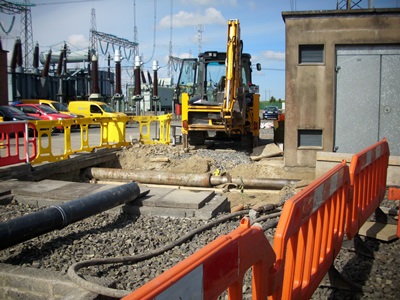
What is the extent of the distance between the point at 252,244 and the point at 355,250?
3434 mm

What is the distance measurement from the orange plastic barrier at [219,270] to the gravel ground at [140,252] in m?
1.58

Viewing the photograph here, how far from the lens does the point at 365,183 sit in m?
5.43

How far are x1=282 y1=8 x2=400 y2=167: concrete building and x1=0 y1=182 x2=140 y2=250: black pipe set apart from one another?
5562 mm

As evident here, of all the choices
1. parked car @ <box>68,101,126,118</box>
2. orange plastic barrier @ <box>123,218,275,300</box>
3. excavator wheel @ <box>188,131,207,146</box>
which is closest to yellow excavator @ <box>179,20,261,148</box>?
excavator wheel @ <box>188,131,207,146</box>

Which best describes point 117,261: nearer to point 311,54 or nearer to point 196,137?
point 311,54

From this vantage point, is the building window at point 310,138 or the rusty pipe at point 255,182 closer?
the rusty pipe at point 255,182

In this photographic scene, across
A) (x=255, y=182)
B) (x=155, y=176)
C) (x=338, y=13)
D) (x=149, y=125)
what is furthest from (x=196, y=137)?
(x=338, y=13)

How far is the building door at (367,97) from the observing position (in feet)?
32.5

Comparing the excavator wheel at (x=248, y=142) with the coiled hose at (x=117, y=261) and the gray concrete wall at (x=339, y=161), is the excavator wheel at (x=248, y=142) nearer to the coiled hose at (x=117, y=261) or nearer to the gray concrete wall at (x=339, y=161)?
the gray concrete wall at (x=339, y=161)

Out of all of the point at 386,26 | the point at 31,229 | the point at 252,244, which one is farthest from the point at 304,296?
the point at 386,26

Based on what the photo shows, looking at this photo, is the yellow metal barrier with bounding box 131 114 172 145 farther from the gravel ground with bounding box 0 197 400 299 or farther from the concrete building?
the gravel ground with bounding box 0 197 400 299

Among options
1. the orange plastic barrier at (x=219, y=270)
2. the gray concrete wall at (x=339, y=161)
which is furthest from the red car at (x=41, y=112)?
the orange plastic barrier at (x=219, y=270)

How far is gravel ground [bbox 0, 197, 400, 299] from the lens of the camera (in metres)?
4.37

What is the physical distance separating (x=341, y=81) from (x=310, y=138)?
5.46ft
